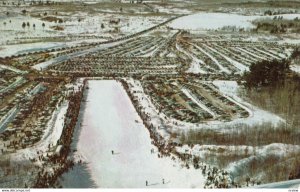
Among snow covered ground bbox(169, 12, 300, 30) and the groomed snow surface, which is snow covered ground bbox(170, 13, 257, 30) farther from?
the groomed snow surface

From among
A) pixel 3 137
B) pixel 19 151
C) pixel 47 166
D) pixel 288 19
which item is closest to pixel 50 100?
pixel 3 137

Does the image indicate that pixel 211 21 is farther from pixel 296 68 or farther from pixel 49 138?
pixel 49 138

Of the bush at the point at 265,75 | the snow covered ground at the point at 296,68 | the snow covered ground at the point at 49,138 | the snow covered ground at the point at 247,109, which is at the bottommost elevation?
the snow covered ground at the point at 49,138

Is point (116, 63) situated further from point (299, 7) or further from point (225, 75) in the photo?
point (299, 7)

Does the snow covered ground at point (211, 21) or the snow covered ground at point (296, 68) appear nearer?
the snow covered ground at point (296, 68)

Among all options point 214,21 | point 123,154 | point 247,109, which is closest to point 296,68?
point 247,109

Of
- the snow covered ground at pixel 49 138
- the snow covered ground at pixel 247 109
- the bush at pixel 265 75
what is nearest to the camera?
the snow covered ground at pixel 49 138

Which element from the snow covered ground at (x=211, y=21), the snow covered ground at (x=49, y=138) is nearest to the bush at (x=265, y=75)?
the snow covered ground at (x=49, y=138)

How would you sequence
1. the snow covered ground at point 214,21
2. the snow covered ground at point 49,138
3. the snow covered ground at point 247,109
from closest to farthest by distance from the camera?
the snow covered ground at point 49,138 → the snow covered ground at point 247,109 → the snow covered ground at point 214,21

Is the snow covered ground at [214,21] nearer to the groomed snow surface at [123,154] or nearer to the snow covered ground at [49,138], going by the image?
the groomed snow surface at [123,154]
